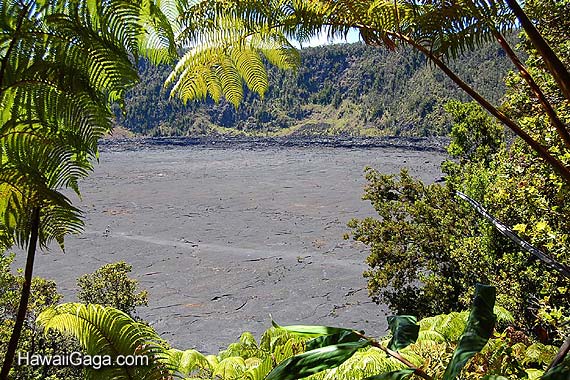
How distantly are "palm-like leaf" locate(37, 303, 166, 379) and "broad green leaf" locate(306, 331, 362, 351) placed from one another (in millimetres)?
546

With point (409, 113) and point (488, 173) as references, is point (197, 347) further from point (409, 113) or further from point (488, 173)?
point (409, 113)

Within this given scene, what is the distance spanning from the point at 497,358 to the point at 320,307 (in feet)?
30.9

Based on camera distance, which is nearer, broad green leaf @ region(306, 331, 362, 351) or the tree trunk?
broad green leaf @ region(306, 331, 362, 351)

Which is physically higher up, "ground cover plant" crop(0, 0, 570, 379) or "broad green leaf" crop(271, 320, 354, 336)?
"ground cover plant" crop(0, 0, 570, 379)

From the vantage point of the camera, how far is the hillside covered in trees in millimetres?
36156

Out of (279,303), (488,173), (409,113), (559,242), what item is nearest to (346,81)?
(409,113)

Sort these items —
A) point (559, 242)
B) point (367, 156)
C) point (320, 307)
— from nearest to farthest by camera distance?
point (559, 242) < point (320, 307) < point (367, 156)

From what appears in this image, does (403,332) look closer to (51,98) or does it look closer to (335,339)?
(335,339)

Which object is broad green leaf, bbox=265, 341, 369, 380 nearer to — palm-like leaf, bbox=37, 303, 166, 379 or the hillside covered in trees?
palm-like leaf, bbox=37, 303, 166, 379

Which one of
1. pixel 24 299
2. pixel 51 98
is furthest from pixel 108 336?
pixel 51 98

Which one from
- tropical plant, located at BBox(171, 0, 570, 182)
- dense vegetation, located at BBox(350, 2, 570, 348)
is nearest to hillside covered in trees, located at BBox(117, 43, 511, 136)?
dense vegetation, located at BBox(350, 2, 570, 348)

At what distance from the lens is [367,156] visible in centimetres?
2570

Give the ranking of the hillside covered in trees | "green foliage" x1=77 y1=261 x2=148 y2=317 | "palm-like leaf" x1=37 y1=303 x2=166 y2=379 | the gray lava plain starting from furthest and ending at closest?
the hillside covered in trees, the gray lava plain, "green foliage" x1=77 y1=261 x2=148 y2=317, "palm-like leaf" x1=37 y1=303 x2=166 y2=379

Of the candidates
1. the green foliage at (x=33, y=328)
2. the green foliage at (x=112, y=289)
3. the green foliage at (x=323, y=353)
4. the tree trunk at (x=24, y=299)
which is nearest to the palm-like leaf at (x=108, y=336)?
the green foliage at (x=323, y=353)
